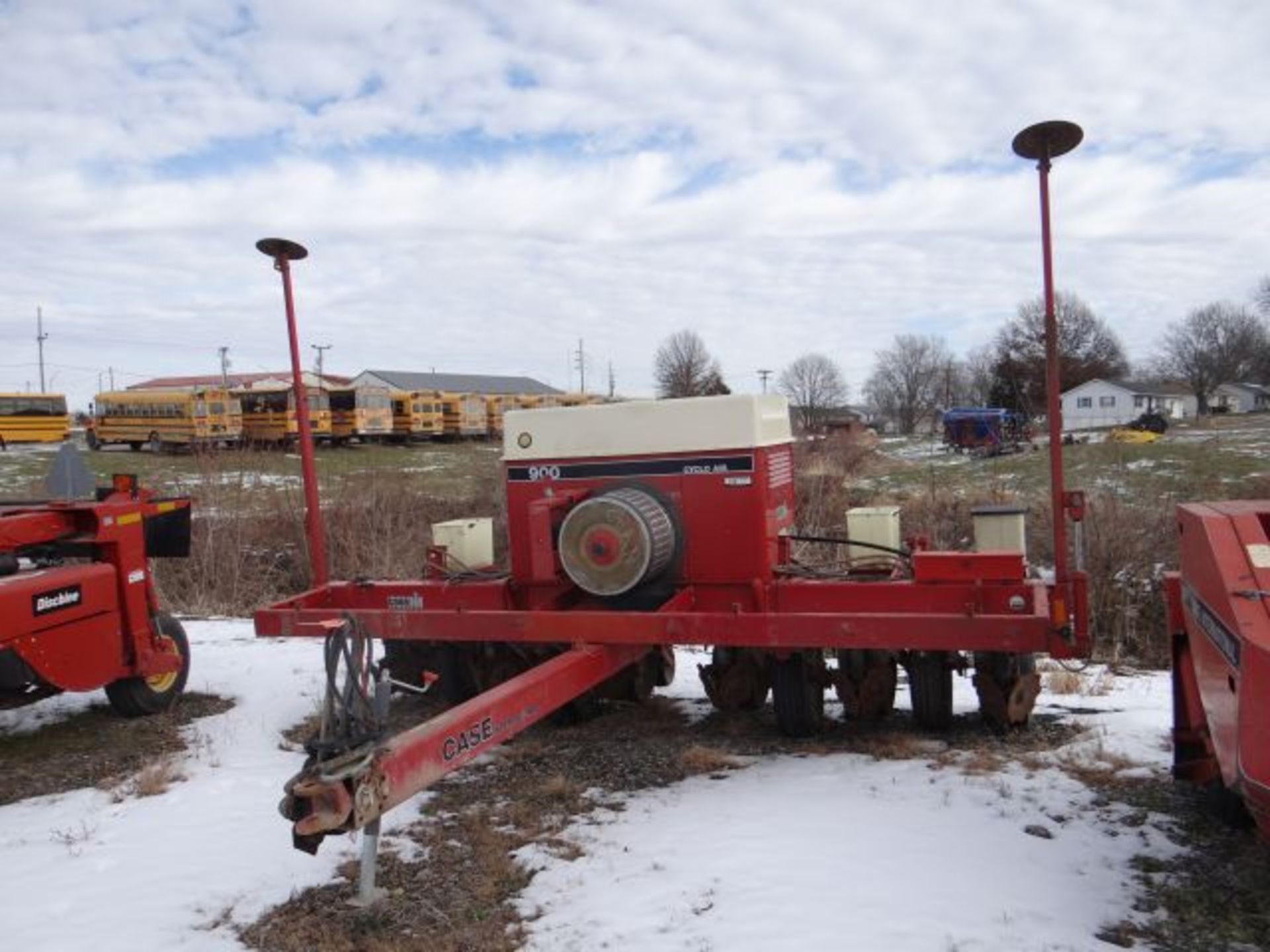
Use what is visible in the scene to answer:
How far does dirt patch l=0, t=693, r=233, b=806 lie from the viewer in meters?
5.43

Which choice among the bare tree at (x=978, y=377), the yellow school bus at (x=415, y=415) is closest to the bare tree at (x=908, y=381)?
the bare tree at (x=978, y=377)

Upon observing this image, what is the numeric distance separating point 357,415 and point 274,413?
A: 13.1 feet

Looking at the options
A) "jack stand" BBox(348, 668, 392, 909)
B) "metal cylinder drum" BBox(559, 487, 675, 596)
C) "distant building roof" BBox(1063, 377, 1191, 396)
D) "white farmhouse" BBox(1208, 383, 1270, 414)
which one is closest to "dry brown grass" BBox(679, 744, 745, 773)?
"metal cylinder drum" BBox(559, 487, 675, 596)

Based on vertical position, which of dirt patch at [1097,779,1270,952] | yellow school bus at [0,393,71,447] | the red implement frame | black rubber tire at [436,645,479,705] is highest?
yellow school bus at [0,393,71,447]

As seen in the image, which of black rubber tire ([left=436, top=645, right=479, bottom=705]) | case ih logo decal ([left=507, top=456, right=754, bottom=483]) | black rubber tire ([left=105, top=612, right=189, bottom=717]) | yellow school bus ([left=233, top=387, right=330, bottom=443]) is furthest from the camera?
yellow school bus ([left=233, top=387, right=330, bottom=443])

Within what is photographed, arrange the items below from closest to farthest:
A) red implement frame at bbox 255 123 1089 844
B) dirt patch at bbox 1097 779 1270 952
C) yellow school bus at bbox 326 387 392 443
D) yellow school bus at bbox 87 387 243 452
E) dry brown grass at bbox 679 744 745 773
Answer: dirt patch at bbox 1097 779 1270 952, red implement frame at bbox 255 123 1089 844, dry brown grass at bbox 679 744 745 773, yellow school bus at bbox 87 387 243 452, yellow school bus at bbox 326 387 392 443

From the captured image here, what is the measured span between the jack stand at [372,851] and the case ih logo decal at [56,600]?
305 cm

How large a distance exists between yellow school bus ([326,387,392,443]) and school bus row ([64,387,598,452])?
3cm

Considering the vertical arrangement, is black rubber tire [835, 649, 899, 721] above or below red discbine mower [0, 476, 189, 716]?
below

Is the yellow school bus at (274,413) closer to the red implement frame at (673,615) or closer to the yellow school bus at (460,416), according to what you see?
the yellow school bus at (460,416)

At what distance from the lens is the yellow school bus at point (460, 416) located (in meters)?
50.8

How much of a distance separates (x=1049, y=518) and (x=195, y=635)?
38.7 feet

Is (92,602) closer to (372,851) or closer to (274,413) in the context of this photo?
(372,851)

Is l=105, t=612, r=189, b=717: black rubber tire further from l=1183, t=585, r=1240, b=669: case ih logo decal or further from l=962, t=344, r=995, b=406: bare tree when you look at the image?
l=962, t=344, r=995, b=406: bare tree
